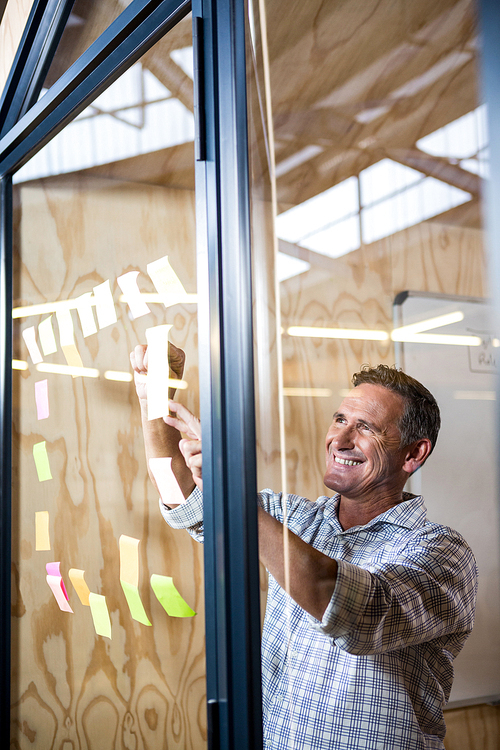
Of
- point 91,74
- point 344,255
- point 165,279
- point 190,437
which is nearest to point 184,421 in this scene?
point 190,437

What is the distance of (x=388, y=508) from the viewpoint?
95 cm

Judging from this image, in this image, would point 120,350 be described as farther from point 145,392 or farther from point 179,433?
point 179,433

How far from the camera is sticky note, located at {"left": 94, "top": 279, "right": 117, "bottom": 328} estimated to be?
1323 millimetres

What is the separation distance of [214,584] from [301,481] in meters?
0.21

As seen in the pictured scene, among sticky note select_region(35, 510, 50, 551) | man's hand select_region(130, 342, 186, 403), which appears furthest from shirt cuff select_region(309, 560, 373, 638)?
sticky note select_region(35, 510, 50, 551)

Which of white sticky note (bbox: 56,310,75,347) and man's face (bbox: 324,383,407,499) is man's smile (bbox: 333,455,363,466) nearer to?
man's face (bbox: 324,383,407,499)

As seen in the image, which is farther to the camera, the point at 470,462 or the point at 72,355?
the point at 72,355

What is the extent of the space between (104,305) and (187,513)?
50 cm

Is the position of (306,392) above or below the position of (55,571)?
above

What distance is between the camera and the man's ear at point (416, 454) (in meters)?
0.87

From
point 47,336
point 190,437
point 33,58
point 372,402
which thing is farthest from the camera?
point 33,58

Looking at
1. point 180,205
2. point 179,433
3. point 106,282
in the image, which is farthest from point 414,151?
point 106,282

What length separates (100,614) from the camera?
1334mm

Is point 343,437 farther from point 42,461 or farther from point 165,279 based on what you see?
point 42,461
